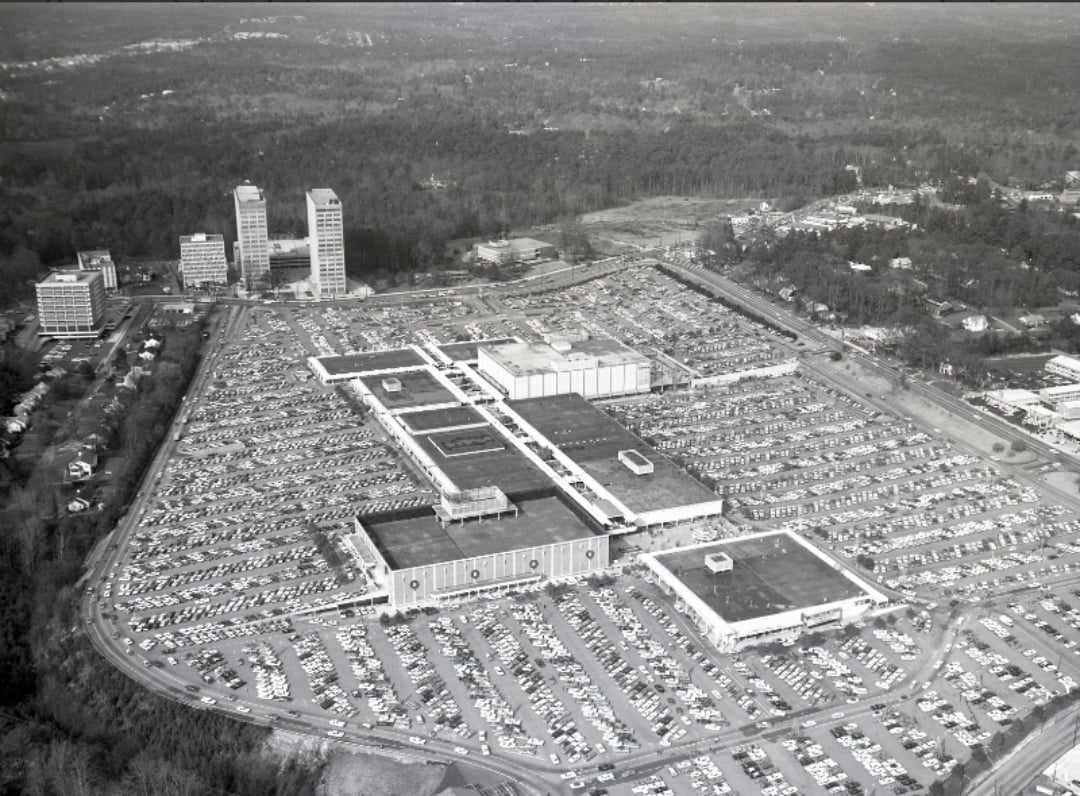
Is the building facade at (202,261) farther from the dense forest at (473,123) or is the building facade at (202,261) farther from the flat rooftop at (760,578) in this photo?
the flat rooftop at (760,578)

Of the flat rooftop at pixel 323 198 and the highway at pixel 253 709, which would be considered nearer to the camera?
the highway at pixel 253 709

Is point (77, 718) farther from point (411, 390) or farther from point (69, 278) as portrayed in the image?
point (69, 278)

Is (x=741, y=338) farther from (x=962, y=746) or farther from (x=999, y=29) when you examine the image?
(x=999, y=29)

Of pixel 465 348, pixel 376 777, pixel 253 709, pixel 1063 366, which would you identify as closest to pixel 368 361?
pixel 465 348

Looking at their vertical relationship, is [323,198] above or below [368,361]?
above

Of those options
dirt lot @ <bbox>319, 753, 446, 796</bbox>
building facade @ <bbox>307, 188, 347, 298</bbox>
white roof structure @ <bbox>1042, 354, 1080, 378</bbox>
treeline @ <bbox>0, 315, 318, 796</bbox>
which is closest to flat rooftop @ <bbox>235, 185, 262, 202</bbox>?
building facade @ <bbox>307, 188, 347, 298</bbox>

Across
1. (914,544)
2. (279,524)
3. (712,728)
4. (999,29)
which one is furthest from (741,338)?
(999,29)

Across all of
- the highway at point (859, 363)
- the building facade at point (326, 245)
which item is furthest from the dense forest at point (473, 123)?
the highway at point (859, 363)
